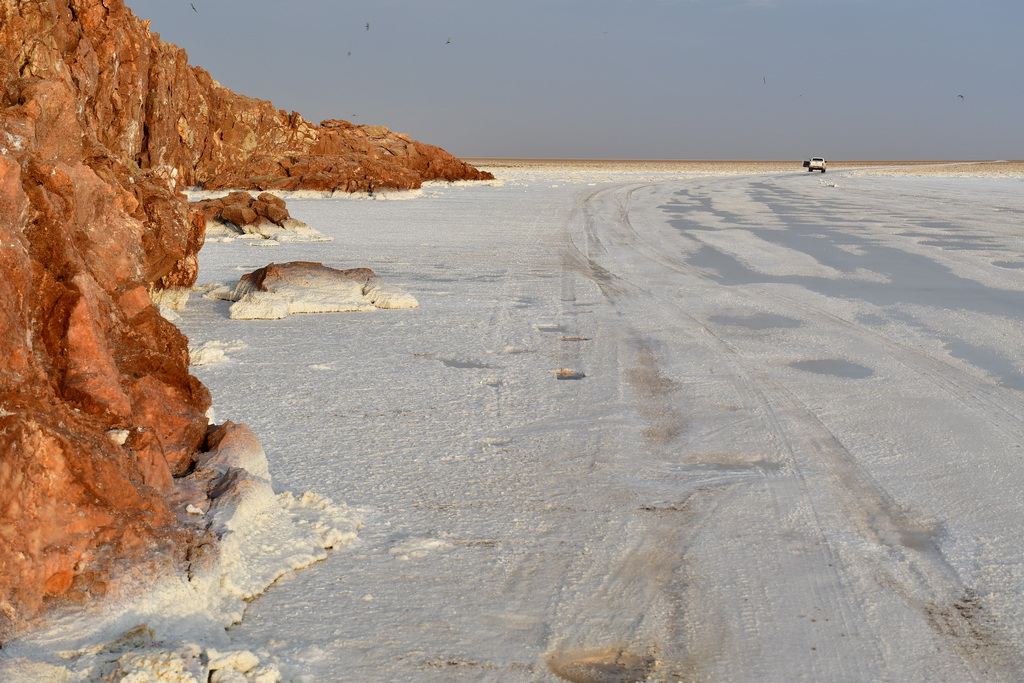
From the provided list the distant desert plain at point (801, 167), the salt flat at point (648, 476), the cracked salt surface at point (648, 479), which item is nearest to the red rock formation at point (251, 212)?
the salt flat at point (648, 476)

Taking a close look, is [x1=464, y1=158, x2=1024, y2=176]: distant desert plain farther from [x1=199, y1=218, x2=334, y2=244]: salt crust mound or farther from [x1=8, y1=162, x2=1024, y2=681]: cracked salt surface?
[x1=8, y1=162, x2=1024, y2=681]: cracked salt surface

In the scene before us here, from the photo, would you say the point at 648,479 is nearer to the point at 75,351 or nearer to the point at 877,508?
the point at 877,508

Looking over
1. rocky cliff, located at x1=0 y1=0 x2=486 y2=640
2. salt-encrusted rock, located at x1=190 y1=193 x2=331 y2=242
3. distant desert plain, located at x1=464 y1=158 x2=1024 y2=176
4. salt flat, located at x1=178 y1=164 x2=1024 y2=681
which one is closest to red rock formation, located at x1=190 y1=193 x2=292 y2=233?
salt-encrusted rock, located at x1=190 y1=193 x2=331 y2=242

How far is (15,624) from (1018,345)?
7.41 m

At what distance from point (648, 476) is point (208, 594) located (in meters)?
2.20

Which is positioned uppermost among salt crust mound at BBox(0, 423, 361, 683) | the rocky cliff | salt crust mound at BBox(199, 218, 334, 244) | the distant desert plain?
the rocky cliff

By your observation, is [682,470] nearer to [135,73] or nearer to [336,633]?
[336,633]

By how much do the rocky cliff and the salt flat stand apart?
0.57m

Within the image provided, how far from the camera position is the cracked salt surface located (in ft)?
10.0

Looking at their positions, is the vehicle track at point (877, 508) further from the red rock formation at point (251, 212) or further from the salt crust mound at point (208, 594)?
the red rock formation at point (251, 212)

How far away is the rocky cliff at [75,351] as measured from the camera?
3012 millimetres

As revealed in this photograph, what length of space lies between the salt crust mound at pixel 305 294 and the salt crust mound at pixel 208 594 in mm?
4344

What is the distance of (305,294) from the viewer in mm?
8852

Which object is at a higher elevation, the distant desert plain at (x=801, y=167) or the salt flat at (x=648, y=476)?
the salt flat at (x=648, y=476)
